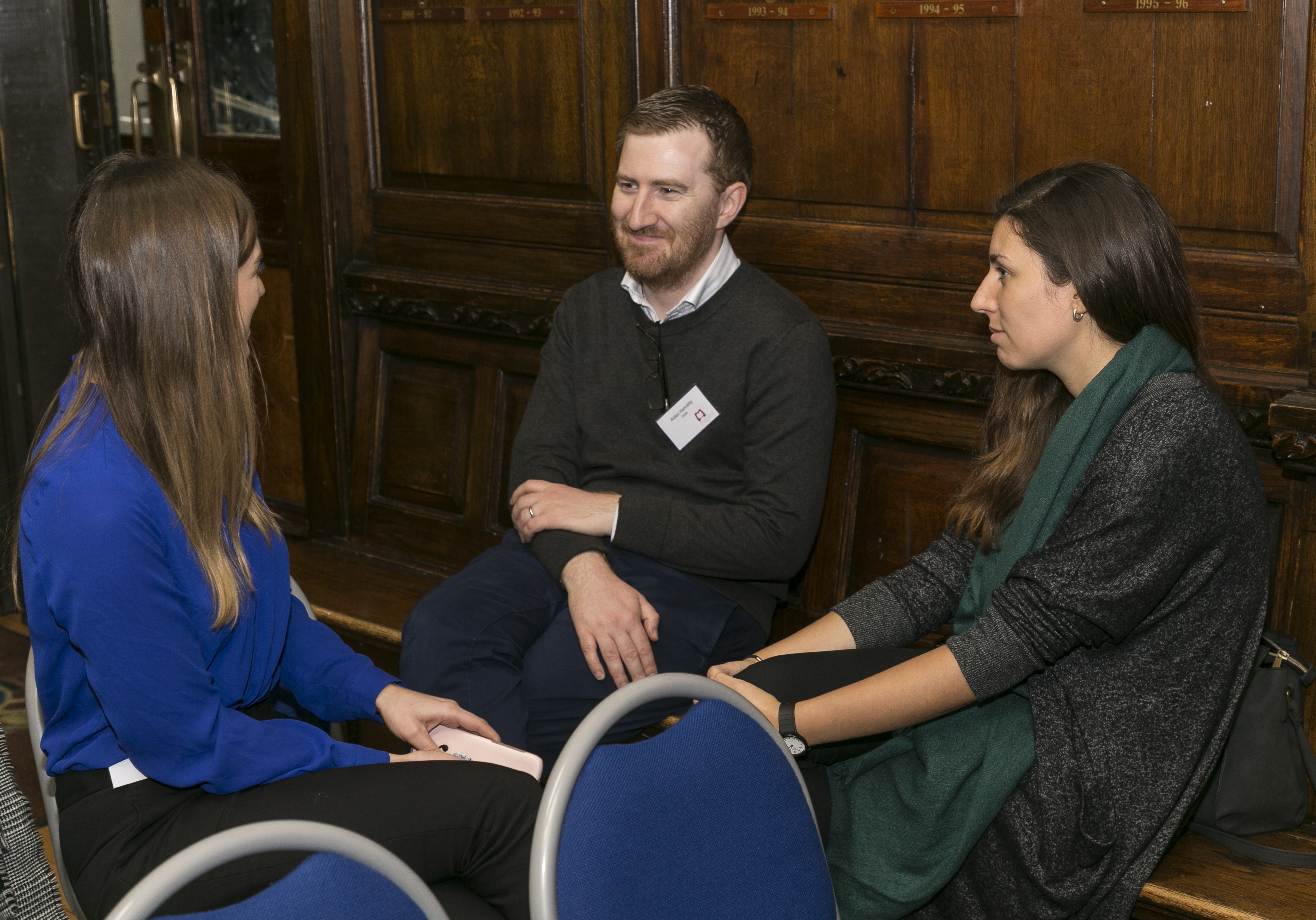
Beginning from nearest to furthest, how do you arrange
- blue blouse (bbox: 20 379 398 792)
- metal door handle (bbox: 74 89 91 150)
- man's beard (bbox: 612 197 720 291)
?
blue blouse (bbox: 20 379 398 792) → man's beard (bbox: 612 197 720 291) → metal door handle (bbox: 74 89 91 150)

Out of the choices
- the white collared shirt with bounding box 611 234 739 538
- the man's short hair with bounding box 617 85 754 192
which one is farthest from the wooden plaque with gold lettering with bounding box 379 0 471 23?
the white collared shirt with bounding box 611 234 739 538

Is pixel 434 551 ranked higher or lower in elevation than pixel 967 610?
lower

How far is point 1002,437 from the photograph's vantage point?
194cm

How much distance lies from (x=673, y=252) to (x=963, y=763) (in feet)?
3.39

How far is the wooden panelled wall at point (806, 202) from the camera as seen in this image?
2.01 meters

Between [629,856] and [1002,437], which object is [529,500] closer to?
[1002,437]

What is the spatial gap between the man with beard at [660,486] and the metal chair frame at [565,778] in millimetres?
844

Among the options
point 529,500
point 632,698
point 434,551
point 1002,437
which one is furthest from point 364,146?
point 632,698

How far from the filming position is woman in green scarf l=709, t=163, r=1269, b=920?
1562 millimetres

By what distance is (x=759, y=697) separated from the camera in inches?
69.4

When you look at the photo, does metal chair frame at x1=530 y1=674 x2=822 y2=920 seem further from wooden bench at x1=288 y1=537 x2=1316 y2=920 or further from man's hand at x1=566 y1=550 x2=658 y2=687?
wooden bench at x1=288 y1=537 x2=1316 y2=920

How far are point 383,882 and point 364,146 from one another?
8.13 ft

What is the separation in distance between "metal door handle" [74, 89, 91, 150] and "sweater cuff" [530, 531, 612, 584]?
1.95 m

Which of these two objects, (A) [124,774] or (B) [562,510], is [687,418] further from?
(A) [124,774]
